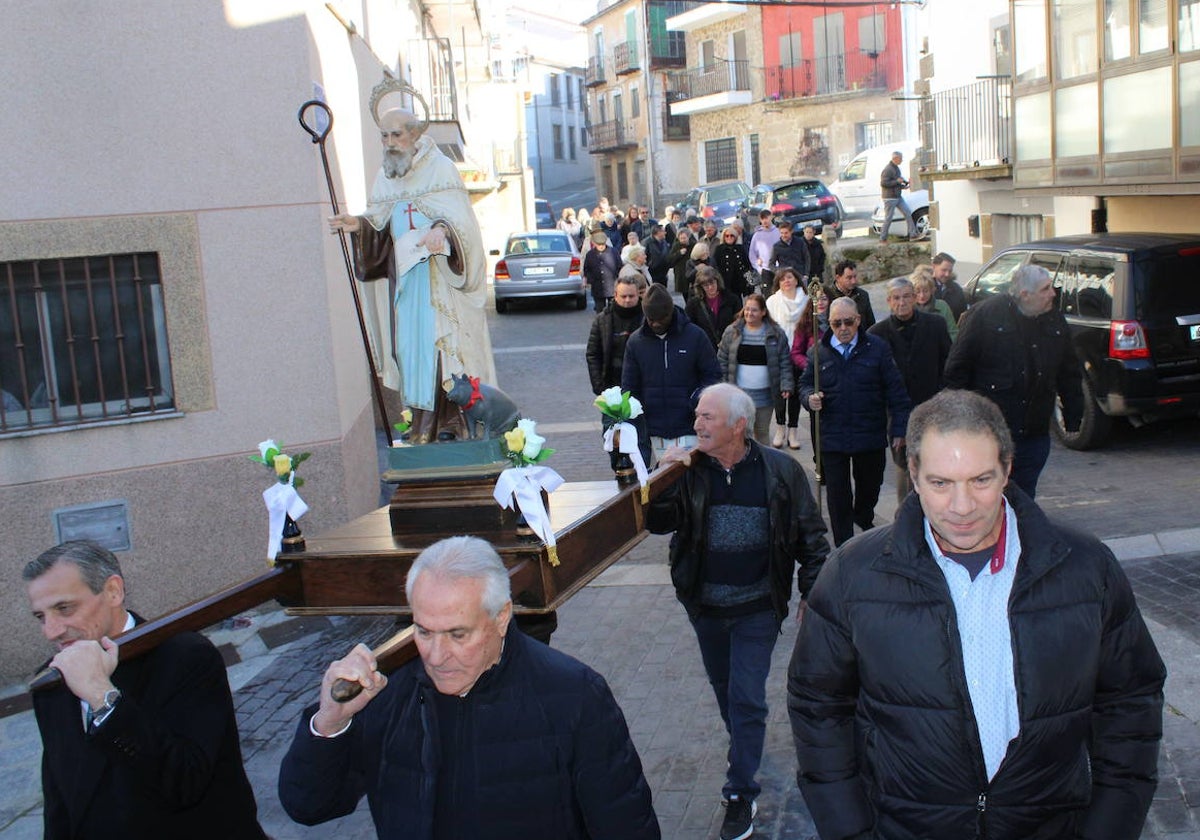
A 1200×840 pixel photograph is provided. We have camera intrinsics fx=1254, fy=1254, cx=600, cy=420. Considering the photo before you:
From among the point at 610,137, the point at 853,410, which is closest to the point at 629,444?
the point at 853,410

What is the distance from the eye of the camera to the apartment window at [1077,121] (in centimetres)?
1432

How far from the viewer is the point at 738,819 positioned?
194 inches

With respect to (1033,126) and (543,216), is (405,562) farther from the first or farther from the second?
(543,216)

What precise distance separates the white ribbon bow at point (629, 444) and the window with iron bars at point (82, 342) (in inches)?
165

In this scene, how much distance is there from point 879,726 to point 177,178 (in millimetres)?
6217

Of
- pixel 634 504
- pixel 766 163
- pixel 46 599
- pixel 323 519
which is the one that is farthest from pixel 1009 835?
pixel 766 163

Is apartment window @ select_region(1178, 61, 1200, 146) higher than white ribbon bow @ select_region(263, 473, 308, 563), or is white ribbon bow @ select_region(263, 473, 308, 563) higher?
apartment window @ select_region(1178, 61, 1200, 146)

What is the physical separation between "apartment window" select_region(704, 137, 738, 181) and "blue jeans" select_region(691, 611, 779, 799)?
4501cm

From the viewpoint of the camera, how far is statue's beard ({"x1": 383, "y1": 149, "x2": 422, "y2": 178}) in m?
5.02

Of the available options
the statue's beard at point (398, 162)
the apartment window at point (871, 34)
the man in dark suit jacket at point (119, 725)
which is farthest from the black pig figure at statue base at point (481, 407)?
the apartment window at point (871, 34)

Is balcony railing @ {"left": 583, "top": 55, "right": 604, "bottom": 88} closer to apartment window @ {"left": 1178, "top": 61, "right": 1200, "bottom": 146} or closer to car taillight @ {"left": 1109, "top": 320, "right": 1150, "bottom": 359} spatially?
apartment window @ {"left": 1178, "top": 61, "right": 1200, "bottom": 146}

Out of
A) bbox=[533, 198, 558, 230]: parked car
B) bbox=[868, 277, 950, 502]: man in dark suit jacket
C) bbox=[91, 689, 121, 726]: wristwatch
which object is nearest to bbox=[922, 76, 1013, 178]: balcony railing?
bbox=[868, 277, 950, 502]: man in dark suit jacket

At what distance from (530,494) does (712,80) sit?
46.4 m

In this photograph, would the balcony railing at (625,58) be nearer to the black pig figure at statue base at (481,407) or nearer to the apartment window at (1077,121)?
the apartment window at (1077,121)
